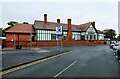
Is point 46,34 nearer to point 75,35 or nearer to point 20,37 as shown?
point 20,37

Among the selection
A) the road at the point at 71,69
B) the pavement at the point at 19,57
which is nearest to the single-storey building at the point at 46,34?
the pavement at the point at 19,57

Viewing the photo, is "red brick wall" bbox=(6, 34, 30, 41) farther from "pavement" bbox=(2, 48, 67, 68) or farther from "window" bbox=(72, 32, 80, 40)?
"pavement" bbox=(2, 48, 67, 68)

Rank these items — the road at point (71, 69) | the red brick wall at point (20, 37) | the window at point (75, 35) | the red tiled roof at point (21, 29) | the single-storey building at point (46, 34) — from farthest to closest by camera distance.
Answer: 1. the window at point (75, 35)
2. the red tiled roof at point (21, 29)
3. the single-storey building at point (46, 34)
4. the red brick wall at point (20, 37)
5. the road at point (71, 69)

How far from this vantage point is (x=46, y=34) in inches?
2260

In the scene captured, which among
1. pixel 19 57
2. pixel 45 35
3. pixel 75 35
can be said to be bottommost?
pixel 19 57

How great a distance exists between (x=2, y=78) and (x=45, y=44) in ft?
140

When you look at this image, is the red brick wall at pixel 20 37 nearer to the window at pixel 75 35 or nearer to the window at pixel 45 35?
the window at pixel 45 35

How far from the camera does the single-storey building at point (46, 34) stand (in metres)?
51.7

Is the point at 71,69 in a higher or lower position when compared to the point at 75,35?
lower

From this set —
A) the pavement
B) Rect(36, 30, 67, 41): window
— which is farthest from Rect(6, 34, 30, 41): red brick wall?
the pavement

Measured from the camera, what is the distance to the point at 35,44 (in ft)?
167

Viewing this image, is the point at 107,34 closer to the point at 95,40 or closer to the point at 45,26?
the point at 95,40

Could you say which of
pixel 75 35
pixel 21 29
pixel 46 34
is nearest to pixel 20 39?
pixel 21 29

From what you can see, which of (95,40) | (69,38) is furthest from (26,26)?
(95,40)
